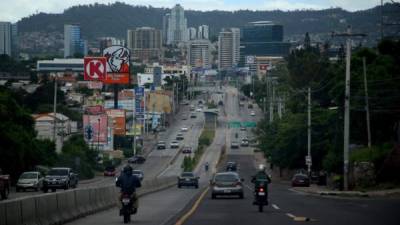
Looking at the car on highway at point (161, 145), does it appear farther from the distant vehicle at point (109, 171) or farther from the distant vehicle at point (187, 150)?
the distant vehicle at point (109, 171)

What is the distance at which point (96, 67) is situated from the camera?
77.6 m

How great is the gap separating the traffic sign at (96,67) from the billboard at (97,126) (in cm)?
2688

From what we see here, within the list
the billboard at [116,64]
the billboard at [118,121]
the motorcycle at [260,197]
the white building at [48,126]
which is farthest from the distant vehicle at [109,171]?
the motorcycle at [260,197]

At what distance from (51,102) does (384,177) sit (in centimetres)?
9909

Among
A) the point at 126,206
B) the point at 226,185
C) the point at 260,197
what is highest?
the point at 126,206

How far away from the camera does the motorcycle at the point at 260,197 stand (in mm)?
34688

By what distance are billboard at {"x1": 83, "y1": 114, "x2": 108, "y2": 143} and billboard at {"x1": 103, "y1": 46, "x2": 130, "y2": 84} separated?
85.2 ft

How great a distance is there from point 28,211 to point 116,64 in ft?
186

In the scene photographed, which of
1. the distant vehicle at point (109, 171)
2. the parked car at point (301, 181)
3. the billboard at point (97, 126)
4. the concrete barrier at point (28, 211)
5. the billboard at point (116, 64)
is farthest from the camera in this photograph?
the billboard at point (97, 126)

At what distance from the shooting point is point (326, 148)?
91.6 m

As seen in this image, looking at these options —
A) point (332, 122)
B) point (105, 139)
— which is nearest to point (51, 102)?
point (105, 139)

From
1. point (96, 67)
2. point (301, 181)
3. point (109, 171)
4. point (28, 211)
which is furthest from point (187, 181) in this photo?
point (28, 211)

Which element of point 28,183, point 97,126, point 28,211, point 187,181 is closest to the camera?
point 28,211

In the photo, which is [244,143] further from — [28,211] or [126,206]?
[28,211]
